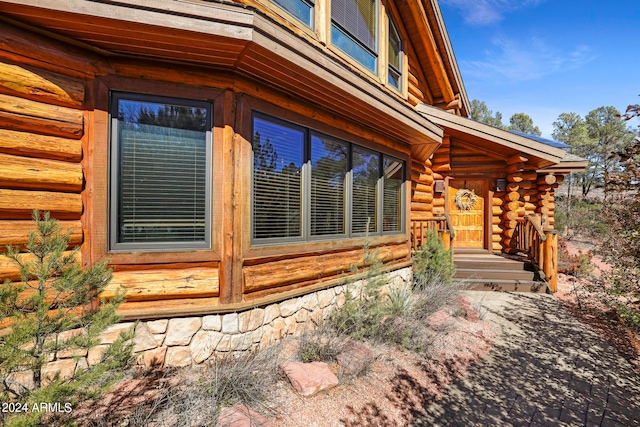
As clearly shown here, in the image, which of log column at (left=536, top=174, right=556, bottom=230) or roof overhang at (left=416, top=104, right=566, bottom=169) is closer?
roof overhang at (left=416, top=104, right=566, bottom=169)

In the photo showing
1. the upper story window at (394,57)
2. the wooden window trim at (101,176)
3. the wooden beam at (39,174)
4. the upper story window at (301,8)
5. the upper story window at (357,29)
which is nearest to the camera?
the wooden beam at (39,174)

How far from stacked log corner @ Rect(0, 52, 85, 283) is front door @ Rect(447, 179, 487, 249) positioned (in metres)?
8.38

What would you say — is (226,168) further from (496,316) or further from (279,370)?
(496,316)

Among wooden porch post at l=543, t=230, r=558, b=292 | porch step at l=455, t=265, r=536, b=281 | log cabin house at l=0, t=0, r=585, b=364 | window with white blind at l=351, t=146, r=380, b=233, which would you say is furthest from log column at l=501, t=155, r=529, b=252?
log cabin house at l=0, t=0, r=585, b=364

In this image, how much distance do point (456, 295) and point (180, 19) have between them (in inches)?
229

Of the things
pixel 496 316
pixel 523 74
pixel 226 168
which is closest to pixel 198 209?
pixel 226 168

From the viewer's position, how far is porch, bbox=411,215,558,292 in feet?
21.8

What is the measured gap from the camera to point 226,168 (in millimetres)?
3275

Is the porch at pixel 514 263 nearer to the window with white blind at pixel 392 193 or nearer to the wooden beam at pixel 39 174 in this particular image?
the window with white blind at pixel 392 193

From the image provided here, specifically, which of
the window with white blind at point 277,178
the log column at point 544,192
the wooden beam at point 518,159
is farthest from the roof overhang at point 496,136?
the window with white blind at point 277,178

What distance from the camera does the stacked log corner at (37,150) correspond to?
2.61 m

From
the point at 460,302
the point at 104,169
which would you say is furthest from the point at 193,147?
the point at 460,302

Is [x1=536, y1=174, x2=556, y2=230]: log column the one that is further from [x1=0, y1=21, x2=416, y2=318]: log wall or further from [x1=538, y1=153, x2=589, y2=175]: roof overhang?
[x1=0, y1=21, x2=416, y2=318]: log wall

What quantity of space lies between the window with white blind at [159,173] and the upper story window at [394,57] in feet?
14.5
